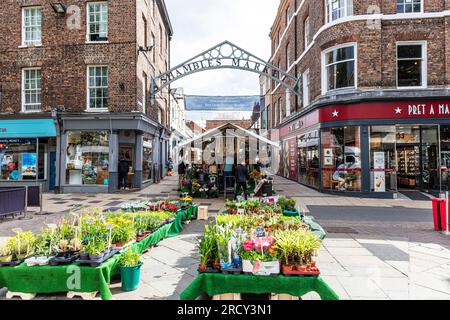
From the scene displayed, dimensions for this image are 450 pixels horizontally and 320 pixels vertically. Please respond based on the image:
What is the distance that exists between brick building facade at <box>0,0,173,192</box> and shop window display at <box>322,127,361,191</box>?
10305 millimetres

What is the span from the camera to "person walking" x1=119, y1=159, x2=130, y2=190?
684 inches

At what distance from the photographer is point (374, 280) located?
4.93 meters

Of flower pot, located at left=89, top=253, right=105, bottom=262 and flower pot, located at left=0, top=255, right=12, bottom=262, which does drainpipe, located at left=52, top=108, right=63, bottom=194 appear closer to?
flower pot, located at left=0, top=255, right=12, bottom=262

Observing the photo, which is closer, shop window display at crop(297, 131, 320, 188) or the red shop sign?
the red shop sign

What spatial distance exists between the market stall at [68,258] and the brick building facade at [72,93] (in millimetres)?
12165

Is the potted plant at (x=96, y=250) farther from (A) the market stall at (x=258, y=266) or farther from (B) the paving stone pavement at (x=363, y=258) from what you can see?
(A) the market stall at (x=258, y=266)

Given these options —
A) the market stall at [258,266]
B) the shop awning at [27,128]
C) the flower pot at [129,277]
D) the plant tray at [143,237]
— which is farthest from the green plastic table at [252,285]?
the shop awning at [27,128]

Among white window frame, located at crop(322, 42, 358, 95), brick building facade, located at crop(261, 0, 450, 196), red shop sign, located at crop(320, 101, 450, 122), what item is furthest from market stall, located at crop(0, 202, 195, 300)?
white window frame, located at crop(322, 42, 358, 95)

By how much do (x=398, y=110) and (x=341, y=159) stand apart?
3.45m

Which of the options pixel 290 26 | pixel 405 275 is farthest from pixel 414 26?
pixel 405 275

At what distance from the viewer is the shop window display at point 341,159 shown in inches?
593
